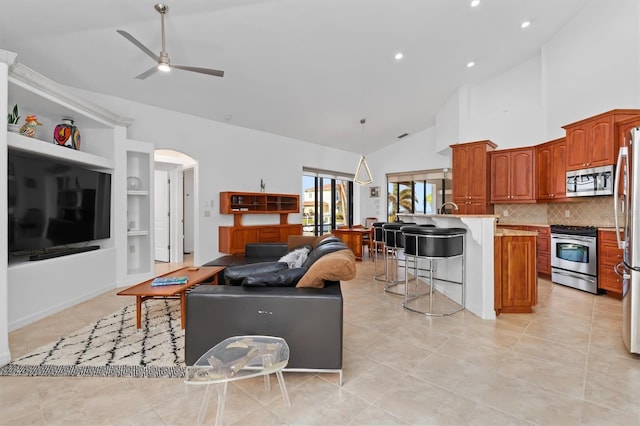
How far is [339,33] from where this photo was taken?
12.7 feet

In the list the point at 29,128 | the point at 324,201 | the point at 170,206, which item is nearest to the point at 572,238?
the point at 324,201

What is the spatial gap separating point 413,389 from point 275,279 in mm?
1129

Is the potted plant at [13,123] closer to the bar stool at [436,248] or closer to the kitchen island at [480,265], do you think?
the bar stool at [436,248]

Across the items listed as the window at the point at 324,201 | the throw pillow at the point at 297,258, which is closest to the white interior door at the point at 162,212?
the window at the point at 324,201

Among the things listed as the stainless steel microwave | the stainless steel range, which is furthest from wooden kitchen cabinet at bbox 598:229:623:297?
the stainless steel microwave

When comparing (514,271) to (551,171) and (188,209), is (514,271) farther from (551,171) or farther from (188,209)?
(188,209)

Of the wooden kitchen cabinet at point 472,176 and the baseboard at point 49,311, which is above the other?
the wooden kitchen cabinet at point 472,176

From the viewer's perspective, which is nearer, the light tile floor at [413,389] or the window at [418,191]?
the light tile floor at [413,389]

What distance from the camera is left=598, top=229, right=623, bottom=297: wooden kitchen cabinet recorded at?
149 inches

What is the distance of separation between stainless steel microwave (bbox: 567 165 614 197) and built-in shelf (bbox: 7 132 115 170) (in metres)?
6.67

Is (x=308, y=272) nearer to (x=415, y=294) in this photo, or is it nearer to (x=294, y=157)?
(x=415, y=294)

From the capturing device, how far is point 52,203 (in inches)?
135

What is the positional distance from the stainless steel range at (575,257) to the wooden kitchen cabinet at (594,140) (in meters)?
0.93

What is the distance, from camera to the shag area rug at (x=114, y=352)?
6.93ft
